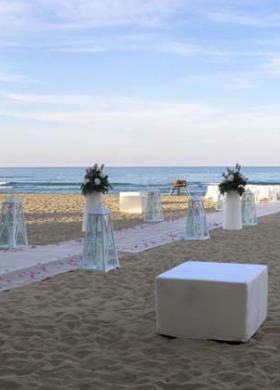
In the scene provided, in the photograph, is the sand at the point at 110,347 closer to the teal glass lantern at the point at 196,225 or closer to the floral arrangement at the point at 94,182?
the teal glass lantern at the point at 196,225

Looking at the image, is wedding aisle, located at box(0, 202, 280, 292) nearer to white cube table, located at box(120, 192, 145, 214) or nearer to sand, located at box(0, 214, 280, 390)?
sand, located at box(0, 214, 280, 390)

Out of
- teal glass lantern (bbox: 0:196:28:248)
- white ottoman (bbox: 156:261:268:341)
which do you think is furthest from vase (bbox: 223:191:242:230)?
white ottoman (bbox: 156:261:268:341)

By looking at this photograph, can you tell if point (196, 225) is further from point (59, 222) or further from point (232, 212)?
point (59, 222)

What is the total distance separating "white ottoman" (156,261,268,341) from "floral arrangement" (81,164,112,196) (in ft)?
21.7

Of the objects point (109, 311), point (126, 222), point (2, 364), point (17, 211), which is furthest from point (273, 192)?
point (2, 364)

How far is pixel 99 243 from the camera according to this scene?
7484 millimetres

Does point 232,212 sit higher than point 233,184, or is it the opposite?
point 233,184

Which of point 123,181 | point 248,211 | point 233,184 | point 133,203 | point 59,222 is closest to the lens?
point 233,184

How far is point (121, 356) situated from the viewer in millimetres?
4148

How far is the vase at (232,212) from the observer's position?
12531mm

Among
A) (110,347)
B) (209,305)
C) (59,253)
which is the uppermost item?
(209,305)

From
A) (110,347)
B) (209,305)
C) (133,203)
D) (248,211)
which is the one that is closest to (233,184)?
(248,211)

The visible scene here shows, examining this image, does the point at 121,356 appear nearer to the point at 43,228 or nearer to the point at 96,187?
the point at 96,187

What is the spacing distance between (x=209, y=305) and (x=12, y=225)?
5750 mm
